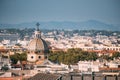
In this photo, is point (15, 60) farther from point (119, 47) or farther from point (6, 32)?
point (6, 32)

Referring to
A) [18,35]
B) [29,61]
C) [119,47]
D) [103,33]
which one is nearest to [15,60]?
[29,61]

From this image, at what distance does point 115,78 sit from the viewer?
60.3ft

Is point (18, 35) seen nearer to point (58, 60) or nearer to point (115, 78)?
point (58, 60)

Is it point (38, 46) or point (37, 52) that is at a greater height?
point (38, 46)

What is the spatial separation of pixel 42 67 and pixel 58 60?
8.53 metres

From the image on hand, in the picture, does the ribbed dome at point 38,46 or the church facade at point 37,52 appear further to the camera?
the ribbed dome at point 38,46

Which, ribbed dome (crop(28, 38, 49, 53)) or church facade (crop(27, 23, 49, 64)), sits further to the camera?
ribbed dome (crop(28, 38, 49, 53))

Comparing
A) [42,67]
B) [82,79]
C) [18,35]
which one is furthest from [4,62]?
[18,35]

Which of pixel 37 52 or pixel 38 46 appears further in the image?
pixel 38 46

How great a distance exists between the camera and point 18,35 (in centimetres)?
12519

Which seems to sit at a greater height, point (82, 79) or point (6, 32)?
point (6, 32)

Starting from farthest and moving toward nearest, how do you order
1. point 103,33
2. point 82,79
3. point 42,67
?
point 103,33 < point 42,67 < point 82,79

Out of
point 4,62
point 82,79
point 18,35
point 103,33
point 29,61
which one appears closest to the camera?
point 82,79

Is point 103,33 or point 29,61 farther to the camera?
point 103,33
